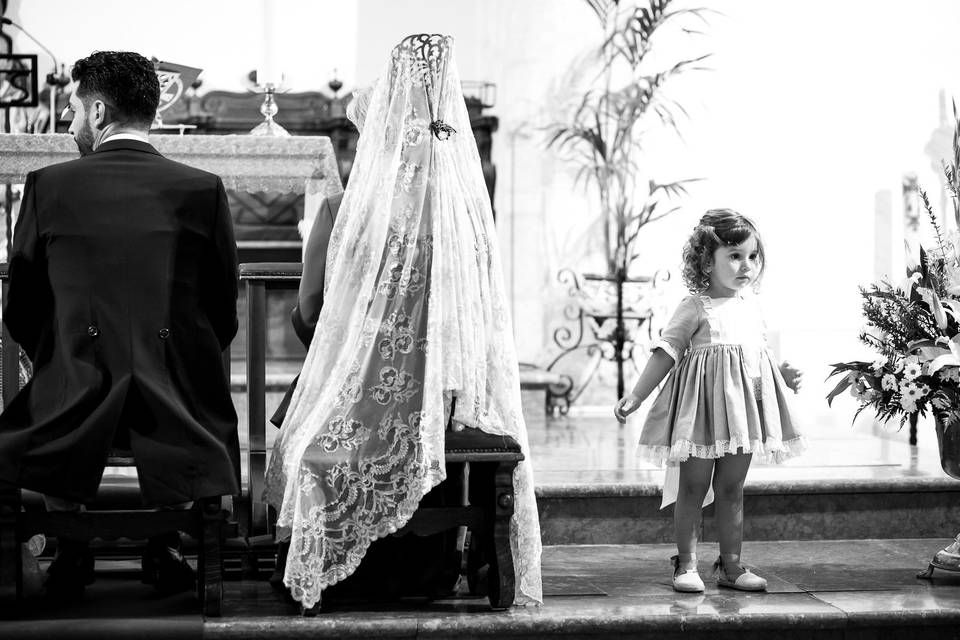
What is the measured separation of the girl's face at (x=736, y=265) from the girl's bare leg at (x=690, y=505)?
567 mm

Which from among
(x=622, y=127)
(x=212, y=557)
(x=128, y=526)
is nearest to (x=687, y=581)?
(x=212, y=557)

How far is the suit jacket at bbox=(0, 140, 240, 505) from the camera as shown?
3125 millimetres

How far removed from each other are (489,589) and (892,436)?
4394 mm

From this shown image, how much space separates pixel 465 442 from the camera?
335cm

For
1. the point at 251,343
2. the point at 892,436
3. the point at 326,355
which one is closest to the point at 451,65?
the point at 326,355

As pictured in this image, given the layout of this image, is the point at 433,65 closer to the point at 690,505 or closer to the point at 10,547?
the point at 690,505

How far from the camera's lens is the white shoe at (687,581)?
3658mm

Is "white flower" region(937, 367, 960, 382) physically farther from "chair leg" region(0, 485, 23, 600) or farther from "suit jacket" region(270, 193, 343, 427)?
"chair leg" region(0, 485, 23, 600)

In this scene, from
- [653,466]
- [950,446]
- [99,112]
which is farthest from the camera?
[653,466]

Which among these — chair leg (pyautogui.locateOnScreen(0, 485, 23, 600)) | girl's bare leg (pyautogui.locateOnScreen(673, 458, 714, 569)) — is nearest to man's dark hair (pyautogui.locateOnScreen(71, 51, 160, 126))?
chair leg (pyautogui.locateOnScreen(0, 485, 23, 600))

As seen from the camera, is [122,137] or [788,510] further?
[788,510]

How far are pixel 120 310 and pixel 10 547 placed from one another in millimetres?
725

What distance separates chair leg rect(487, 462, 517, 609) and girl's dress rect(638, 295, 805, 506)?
0.59 m

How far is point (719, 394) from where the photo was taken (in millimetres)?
3676
